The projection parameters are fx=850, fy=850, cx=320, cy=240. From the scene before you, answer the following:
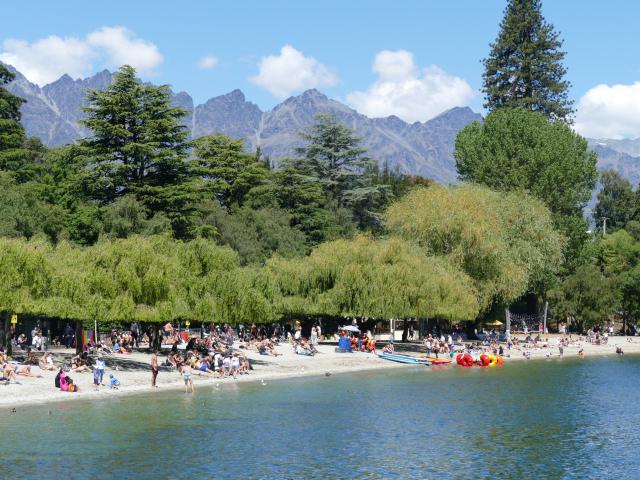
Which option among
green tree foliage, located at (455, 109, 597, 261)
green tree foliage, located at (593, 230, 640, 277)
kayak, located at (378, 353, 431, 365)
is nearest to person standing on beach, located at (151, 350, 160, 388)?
kayak, located at (378, 353, 431, 365)

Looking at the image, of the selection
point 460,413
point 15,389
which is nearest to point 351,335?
point 460,413

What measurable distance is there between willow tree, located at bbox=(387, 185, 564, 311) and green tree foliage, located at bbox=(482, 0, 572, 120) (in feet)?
97.9

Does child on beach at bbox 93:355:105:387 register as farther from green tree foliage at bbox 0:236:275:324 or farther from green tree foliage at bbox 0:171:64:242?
green tree foliage at bbox 0:171:64:242

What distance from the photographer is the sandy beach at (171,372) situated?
3581 cm

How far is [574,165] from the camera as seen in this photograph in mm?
78688

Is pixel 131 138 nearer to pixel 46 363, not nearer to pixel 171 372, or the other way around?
pixel 171 372

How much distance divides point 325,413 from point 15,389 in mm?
12991

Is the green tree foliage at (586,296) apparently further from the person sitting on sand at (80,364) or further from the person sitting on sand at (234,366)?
the person sitting on sand at (80,364)

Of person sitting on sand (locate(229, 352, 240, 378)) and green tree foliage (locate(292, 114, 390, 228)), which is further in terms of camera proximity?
green tree foliage (locate(292, 114, 390, 228))

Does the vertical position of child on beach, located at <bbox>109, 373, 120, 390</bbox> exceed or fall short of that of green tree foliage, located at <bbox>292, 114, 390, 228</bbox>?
it falls short

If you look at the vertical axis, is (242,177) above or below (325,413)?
above

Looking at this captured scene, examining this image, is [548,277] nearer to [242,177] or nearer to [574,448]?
[242,177]

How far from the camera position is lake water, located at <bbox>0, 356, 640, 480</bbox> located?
25422 mm

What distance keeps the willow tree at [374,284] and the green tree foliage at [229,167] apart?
26391mm
